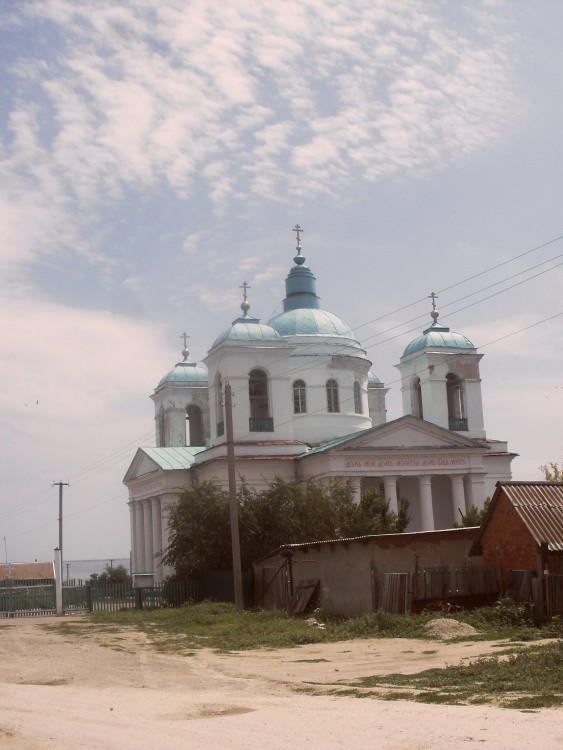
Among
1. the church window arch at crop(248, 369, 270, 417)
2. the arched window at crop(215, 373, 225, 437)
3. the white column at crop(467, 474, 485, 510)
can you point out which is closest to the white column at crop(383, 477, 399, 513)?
the white column at crop(467, 474, 485, 510)

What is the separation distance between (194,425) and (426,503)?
1600cm

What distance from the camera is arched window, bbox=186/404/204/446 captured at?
173 ft

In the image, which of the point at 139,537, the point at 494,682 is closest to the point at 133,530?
the point at 139,537

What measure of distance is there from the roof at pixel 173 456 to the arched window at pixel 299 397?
518 cm


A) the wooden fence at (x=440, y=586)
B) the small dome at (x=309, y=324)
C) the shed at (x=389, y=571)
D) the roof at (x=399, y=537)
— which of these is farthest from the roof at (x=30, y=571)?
the wooden fence at (x=440, y=586)

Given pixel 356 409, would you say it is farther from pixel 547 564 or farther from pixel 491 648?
pixel 491 648

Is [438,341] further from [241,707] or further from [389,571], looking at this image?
[241,707]

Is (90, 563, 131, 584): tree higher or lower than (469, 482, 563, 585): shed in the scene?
lower

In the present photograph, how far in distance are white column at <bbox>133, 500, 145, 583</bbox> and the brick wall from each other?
28.1 meters

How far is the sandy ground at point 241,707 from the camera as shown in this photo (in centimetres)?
939

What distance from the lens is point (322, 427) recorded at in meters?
44.8

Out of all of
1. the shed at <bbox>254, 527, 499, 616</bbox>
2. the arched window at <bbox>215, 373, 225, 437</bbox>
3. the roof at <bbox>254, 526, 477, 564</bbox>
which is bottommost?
the shed at <bbox>254, 527, 499, 616</bbox>

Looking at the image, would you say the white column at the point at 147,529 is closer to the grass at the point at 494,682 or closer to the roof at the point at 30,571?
the roof at the point at 30,571

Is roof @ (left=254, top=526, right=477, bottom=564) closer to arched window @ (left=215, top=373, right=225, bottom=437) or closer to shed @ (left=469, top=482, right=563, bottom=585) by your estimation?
shed @ (left=469, top=482, right=563, bottom=585)
